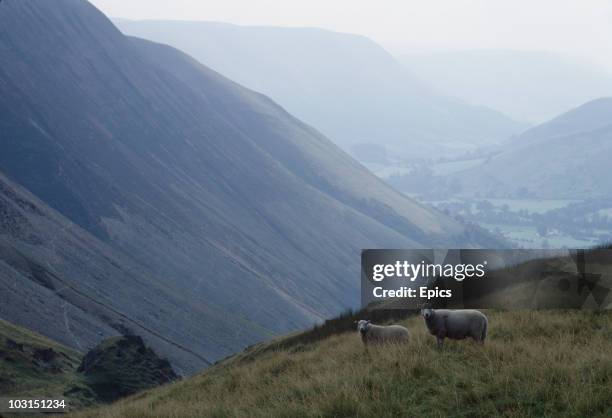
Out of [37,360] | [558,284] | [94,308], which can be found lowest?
[558,284]

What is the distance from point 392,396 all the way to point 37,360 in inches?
2339

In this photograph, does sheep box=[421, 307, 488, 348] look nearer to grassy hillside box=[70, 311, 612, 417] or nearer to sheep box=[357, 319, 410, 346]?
grassy hillside box=[70, 311, 612, 417]

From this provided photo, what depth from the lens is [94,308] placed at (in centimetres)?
12650

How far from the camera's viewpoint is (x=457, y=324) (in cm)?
1698

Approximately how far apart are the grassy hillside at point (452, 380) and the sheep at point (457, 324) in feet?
0.78

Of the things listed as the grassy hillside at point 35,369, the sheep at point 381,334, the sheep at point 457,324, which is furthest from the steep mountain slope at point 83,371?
the sheep at point 457,324

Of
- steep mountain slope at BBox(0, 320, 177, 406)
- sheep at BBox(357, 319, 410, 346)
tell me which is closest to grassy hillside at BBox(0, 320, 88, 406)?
steep mountain slope at BBox(0, 320, 177, 406)

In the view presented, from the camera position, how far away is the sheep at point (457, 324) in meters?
16.8

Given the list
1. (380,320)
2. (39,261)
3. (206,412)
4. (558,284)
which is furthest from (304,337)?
(39,261)

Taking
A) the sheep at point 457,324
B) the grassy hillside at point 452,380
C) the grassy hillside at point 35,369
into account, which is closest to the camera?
the grassy hillside at point 452,380

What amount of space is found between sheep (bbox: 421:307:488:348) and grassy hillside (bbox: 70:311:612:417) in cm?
24

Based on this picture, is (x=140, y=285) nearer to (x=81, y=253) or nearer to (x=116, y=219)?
(x=81, y=253)

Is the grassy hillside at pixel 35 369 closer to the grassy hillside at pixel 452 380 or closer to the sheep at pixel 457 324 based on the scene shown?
the grassy hillside at pixel 452 380

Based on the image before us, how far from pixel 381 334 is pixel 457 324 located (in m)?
2.96
